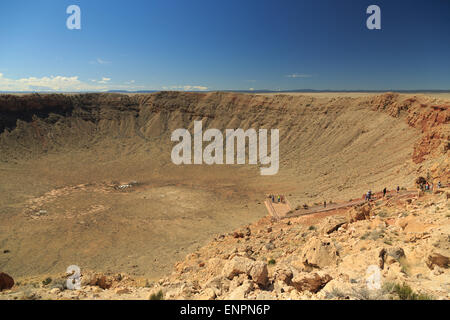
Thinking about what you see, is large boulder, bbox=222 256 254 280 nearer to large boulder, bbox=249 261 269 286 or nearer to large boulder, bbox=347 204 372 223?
large boulder, bbox=249 261 269 286

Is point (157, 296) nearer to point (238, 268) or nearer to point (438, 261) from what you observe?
point (238, 268)

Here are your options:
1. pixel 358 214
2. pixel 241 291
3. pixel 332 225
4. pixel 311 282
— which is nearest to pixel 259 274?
pixel 241 291

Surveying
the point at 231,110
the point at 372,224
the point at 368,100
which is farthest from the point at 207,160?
the point at 372,224

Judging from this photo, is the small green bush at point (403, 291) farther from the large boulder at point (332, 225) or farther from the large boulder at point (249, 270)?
the large boulder at point (332, 225)
